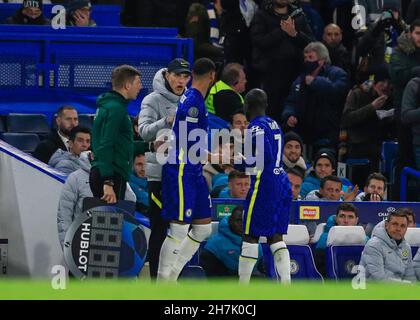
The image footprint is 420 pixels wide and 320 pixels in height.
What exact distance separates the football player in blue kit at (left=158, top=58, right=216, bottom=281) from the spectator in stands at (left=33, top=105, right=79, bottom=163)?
9.51ft

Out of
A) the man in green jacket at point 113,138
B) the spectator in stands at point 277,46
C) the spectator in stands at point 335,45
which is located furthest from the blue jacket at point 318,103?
the man in green jacket at point 113,138

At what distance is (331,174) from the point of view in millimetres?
17484

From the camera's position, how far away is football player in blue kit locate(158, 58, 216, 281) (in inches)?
523

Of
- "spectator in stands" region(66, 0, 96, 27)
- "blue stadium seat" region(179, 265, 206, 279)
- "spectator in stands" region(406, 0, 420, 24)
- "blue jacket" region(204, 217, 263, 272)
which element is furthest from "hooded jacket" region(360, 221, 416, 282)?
"spectator in stands" region(66, 0, 96, 27)

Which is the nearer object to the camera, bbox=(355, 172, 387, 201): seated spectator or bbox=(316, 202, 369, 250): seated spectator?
bbox=(316, 202, 369, 250): seated spectator

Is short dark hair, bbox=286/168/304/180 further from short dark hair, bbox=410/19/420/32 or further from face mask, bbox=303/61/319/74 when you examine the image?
short dark hair, bbox=410/19/420/32

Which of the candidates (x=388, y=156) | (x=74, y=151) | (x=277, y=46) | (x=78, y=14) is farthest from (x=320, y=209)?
(x=78, y=14)

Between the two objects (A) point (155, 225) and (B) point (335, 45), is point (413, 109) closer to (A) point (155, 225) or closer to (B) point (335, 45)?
(B) point (335, 45)

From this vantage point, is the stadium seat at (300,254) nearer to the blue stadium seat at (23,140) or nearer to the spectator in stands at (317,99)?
the blue stadium seat at (23,140)

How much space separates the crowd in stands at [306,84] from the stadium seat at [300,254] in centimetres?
24

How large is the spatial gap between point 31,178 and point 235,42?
5.66 metres

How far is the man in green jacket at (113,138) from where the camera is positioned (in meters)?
13.4
